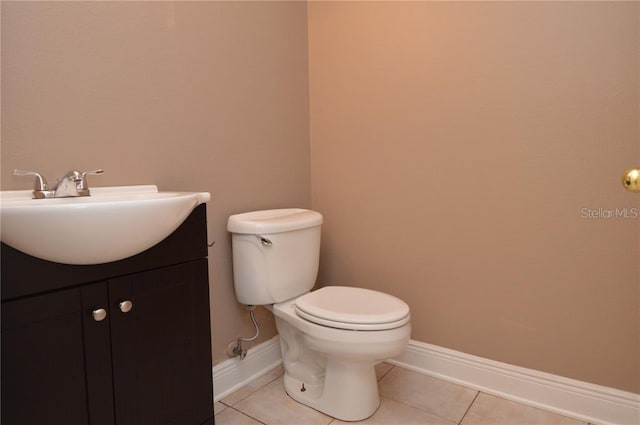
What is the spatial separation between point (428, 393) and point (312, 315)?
2.14ft

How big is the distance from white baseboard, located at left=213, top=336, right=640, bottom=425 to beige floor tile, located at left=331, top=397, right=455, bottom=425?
28cm

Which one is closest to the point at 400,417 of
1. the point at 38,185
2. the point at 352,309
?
the point at 352,309

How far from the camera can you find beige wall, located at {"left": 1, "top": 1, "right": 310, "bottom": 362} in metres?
1.07

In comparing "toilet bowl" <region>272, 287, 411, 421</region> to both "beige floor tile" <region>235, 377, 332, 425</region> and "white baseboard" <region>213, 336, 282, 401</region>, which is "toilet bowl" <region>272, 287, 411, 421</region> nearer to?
"beige floor tile" <region>235, 377, 332, 425</region>

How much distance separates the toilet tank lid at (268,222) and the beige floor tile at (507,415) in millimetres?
946

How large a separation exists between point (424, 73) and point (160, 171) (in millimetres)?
1141

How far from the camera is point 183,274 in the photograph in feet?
3.59

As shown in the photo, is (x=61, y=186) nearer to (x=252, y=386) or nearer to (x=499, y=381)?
(x=252, y=386)

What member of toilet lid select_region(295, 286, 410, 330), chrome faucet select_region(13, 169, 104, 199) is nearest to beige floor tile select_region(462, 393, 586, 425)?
toilet lid select_region(295, 286, 410, 330)

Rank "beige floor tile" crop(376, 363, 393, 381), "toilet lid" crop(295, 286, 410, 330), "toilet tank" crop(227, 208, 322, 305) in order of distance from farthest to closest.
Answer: "beige floor tile" crop(376, 363, 393, 381) → "toilet tank" crop(227, 208, 322, 305) → "toilet lid" crop(295, 286, 410, 330)

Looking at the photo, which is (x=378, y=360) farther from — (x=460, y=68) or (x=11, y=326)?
(x=460, y=68)

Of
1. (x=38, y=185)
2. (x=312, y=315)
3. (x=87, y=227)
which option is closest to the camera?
(x=87, y=227)

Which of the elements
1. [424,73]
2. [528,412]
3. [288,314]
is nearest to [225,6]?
[424,73]

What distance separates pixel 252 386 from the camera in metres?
1.72
